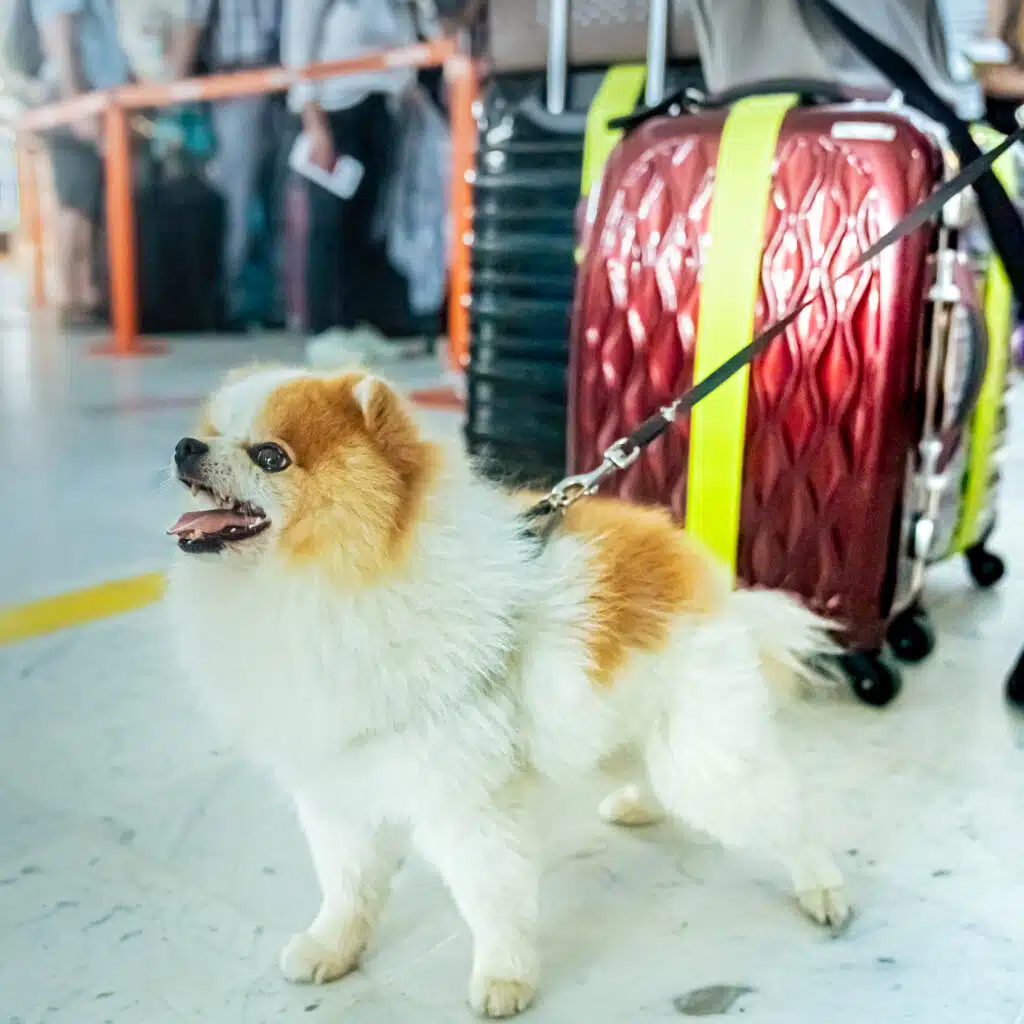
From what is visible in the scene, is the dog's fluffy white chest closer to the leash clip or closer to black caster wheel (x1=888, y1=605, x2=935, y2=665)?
the leash clip

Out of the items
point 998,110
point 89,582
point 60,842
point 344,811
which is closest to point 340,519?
point 344,811

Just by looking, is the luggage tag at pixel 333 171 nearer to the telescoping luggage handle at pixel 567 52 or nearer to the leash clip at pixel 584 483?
the telescoping luggage handle at pixel 567 52

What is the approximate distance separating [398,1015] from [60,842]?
1.36ft

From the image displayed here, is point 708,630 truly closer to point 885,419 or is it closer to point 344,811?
point 344,811

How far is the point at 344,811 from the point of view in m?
0.80

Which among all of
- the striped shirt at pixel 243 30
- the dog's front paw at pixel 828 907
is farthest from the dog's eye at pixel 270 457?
the striped shirt at pixel 243 30

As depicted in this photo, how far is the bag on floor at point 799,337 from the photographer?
3.97 feet

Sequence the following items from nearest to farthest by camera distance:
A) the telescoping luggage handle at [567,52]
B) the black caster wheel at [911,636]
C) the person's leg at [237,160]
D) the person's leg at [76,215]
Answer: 1. the black caster wheel at [911,636]
2. the telescoping luggage handle at [567,52]
3. the person's leg at [237,160]
4. the person's leg at [76,215]

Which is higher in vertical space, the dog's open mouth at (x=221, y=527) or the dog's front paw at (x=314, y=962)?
the dog's open mouth at (x=221, y=527)

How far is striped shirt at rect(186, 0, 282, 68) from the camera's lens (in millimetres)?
4750

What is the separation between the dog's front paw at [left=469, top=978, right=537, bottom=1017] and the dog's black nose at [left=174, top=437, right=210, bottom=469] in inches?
17.3

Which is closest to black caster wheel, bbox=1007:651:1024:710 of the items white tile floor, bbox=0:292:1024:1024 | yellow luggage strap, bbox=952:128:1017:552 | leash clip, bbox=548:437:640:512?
white tile floor, bbox=0:292:1024:1024

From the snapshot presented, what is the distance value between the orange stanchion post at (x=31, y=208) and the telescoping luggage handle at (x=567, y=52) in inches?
172

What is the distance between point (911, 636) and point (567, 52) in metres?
1.03
